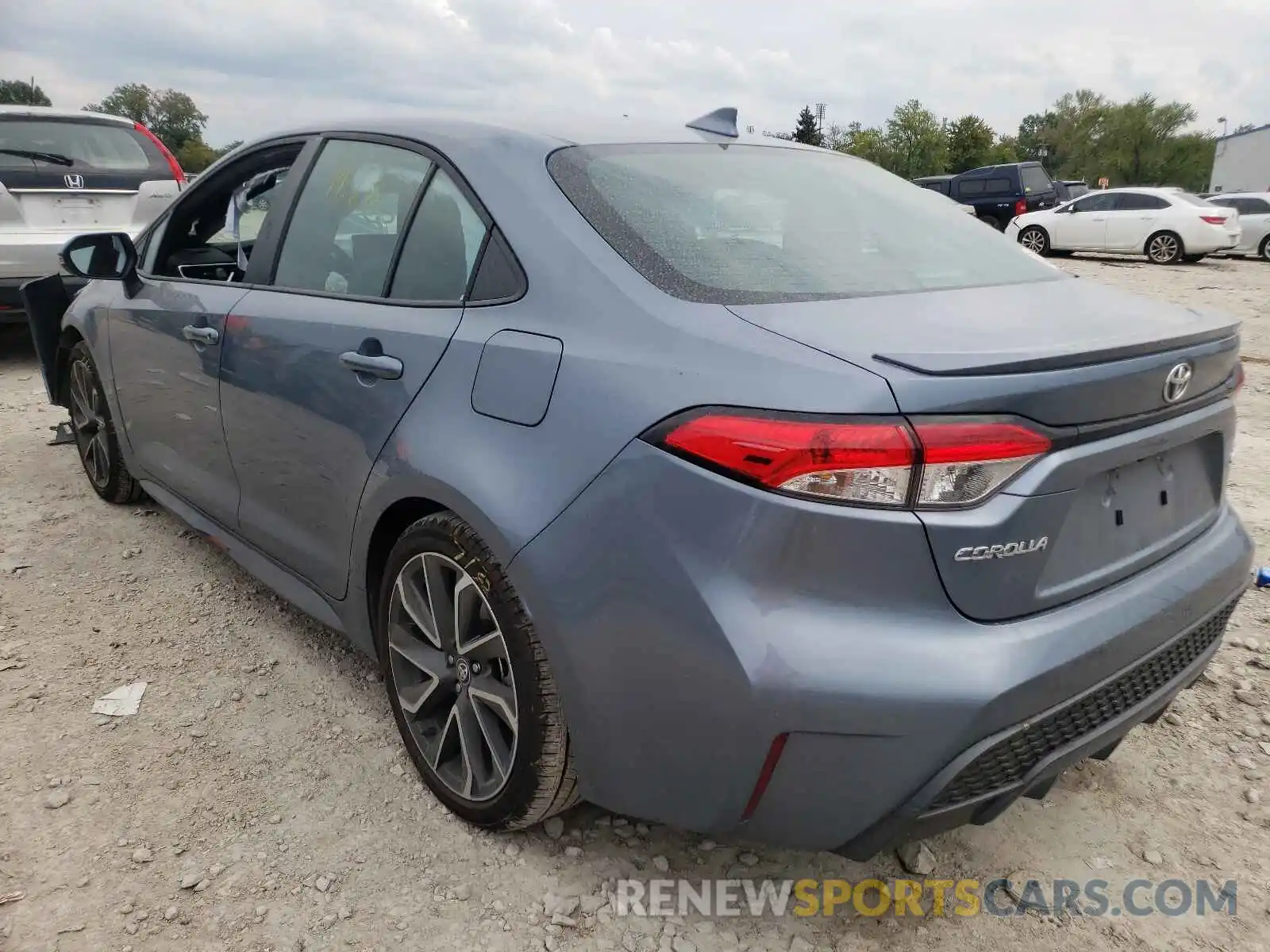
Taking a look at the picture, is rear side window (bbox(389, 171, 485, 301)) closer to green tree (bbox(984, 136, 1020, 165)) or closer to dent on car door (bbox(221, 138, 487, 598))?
dent on car door (bbox(221, 138, 487, 598))

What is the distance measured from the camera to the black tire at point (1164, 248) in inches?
678

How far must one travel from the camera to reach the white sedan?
16828 mm

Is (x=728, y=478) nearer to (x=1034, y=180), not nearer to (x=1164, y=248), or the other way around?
(x=1164, y=248)

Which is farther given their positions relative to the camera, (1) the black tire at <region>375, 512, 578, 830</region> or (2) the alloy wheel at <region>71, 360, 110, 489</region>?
(2) the alloy wheel at <region>71, 360, 110, 489</region>

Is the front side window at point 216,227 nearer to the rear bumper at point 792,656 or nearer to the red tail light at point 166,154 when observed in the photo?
the rear bumper at point 792,656

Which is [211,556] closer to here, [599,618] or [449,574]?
[449,574]

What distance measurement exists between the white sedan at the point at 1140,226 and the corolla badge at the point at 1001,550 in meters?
18.1

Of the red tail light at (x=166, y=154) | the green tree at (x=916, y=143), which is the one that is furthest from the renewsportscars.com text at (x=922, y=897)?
the green tree at (x=916, y=143)

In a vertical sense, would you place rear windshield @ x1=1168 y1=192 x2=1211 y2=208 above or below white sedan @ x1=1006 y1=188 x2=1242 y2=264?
above

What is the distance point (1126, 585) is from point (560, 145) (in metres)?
1.55

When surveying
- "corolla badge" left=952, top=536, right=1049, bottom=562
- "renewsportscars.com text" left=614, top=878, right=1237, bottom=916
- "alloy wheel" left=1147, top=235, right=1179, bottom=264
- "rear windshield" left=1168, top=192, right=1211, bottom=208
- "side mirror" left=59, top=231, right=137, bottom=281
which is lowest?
"alloy wheel" left=1147, top=235, right=1179, bottom=264

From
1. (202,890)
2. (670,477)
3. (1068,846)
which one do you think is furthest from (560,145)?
(1068,846)

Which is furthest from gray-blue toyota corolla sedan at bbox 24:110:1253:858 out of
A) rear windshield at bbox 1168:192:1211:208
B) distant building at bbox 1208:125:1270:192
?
distant building at bbox 1208:125:1270:192

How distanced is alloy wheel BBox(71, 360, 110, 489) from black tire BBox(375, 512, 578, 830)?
8.19 ft
